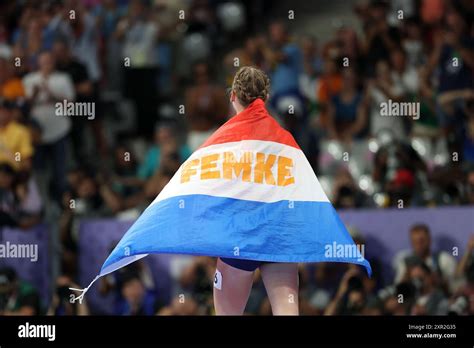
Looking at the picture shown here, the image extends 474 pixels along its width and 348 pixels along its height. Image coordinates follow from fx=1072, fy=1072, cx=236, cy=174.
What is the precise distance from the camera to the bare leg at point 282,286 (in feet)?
18.8

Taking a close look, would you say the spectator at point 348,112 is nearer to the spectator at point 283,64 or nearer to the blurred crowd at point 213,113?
the blurred crowd at point 213,113

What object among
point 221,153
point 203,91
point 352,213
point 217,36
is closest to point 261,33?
point 217,36

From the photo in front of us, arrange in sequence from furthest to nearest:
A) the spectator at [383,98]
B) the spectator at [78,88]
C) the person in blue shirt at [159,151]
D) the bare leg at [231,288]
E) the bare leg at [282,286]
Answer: the spectator at [78,88]
the person in blue shirt at [159,151]
the spectator at [383,98]
the bare leg at [231,288]
the bare leg at [282,286]

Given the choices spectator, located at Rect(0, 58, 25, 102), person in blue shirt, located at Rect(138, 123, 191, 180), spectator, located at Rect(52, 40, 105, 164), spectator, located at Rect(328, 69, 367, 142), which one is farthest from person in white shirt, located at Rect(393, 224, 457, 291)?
spectator, located at Rect(0, 58, 25, 102)

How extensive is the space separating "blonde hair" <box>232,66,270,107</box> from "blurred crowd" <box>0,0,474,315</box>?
3411 millimetres

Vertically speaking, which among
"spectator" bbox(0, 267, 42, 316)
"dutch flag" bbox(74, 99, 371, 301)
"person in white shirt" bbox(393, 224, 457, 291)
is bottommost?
"spectator" bbox(0, 267, 42, 316)

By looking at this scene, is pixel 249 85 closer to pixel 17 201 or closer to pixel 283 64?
pixel 17 201

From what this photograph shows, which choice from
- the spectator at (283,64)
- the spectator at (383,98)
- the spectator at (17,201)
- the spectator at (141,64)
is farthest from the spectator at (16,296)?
the spectator at (383,98)

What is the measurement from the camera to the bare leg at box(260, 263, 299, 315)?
5719mm

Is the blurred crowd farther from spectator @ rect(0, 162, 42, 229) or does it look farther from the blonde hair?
the blonde hair

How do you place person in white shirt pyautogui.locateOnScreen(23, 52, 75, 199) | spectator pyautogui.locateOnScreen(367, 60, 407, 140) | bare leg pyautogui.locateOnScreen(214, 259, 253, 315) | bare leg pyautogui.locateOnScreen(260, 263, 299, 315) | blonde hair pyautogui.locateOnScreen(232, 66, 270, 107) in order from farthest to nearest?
person in white shirt pyautogui.locateOnScreen(23, 52, 75, 199) < spectator pyautogui.locateOnScreen(367, 60, 407, 140) < blonde hair pyautogui.locateOnScreen(232, 66, 270, 107) < bare leg pyautogui.locateOnScreen(214, 259, 253, 315) < bare leg pyautogui.locateOnScreen(260, 263, 299, 315)

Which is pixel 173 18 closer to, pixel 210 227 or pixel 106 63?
pixel 106 63

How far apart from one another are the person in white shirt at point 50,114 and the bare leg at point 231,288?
201 inches

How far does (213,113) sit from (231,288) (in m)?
5.05
